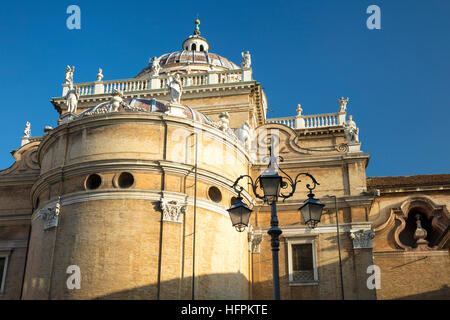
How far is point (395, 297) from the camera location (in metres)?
26.6

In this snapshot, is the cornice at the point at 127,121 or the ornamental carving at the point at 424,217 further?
the ornamental carving at the point at 424,217

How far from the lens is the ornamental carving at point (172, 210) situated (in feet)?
67.1

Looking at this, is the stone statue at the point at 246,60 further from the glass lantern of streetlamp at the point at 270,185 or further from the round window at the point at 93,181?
the glass lantern of streetlamp at the point at 270,185

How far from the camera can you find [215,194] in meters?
22.7

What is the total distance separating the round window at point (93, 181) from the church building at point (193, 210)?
1.6 inches

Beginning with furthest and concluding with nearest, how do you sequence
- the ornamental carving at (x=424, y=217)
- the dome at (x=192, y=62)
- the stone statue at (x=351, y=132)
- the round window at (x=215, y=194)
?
the dome at (x=192, y=62)
the ornamental carving at (x=424, y=217)
the stone statue at (x=351, y=132)
the round window at (x=215, y=194)

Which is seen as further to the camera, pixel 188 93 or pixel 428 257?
pixel 188 93

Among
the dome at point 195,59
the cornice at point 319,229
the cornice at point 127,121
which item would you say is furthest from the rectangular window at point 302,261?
the dome at point 195,59

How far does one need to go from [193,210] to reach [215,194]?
187 centimetres

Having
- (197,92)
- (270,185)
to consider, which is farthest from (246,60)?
(270,185)

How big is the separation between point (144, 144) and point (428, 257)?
15.5 meters

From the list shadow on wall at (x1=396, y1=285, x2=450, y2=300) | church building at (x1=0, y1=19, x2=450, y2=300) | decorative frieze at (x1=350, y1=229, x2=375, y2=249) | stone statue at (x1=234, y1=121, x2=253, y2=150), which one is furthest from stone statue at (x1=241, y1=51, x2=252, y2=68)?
shadow on wall at (x1=396, y1=285, x2=450, y2=300)

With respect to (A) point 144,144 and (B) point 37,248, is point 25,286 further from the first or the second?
(A) point 144,144
